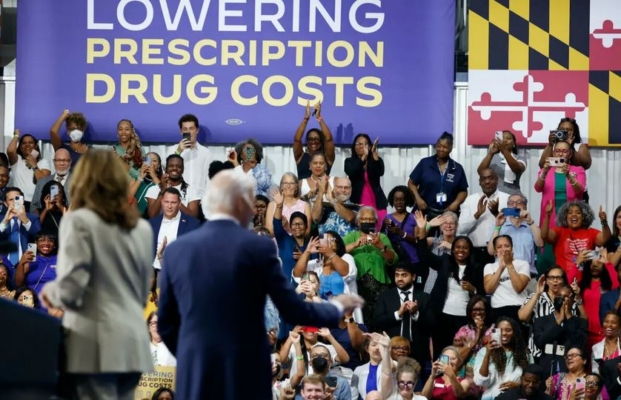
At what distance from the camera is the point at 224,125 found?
1528 cm

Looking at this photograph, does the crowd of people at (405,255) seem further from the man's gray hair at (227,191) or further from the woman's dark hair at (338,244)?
the man's gray hair at (227,191)

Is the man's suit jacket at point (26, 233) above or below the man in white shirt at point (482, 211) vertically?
below

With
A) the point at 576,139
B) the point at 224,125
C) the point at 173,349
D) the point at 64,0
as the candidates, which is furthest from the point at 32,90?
the point at 173,349

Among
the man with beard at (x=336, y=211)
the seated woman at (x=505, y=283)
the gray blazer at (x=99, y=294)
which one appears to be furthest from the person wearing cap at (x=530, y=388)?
the gray blazer at (x=99, y=294)

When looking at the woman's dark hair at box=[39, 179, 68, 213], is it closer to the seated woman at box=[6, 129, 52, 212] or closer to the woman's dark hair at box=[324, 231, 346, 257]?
the seated woman at box=[6, 129, 52, 212]

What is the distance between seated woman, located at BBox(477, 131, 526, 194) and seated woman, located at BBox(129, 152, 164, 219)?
3.32 metres

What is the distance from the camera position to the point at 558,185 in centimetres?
1406

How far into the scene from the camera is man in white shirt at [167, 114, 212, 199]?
1459cm

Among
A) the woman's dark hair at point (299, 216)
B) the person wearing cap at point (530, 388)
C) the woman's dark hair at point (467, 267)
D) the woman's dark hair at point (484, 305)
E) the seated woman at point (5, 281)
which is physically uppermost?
the woman's dark hair at point (299, 216)

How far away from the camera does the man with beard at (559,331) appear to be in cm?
1181

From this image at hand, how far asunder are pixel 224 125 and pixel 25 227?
9.14 feet

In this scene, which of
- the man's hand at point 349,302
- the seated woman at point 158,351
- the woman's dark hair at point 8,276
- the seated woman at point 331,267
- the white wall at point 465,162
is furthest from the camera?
the white wall at point 465,162

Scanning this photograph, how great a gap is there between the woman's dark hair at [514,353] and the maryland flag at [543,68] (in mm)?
3938

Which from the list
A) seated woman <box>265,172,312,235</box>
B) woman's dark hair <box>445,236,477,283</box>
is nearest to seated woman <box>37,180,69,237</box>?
seated woman <box>265,172,312,235</box>
